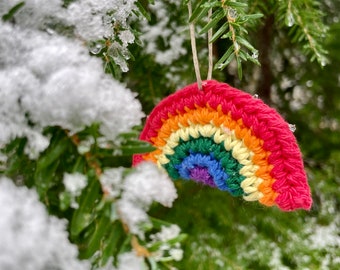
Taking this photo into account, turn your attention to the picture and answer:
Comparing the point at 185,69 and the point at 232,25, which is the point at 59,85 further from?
the point at 185,69

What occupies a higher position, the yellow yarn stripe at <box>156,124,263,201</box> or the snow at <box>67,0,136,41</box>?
the snow at <box>67,0,136,41</box>

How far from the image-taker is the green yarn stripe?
1.70 ft

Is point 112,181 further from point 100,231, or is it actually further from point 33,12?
point 33,12

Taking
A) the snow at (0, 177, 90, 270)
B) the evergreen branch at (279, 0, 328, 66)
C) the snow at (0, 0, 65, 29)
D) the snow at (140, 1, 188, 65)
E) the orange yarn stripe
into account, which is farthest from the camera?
the snow at (140, 1, 188, 65)

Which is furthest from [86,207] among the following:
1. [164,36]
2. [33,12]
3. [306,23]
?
[164,36]

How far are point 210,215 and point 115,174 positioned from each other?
535 mm

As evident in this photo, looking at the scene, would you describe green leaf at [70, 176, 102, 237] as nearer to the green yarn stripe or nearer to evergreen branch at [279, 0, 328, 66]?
the green yarn stripe

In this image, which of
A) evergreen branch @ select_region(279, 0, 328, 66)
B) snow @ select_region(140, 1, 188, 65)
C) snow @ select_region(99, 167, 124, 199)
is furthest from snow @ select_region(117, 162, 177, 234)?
snow @ select_region(140, 1, 188, 65)

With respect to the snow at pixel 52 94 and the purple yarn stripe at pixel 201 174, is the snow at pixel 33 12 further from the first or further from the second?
the purple yarn stripe at pixel 201 174

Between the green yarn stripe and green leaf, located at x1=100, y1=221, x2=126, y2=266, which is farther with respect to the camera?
the green yarn stripe

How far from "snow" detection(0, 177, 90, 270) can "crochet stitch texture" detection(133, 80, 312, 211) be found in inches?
8.5

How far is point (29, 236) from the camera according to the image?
30cm

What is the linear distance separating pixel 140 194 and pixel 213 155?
0.65 ft

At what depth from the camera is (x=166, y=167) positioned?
1.83ft
